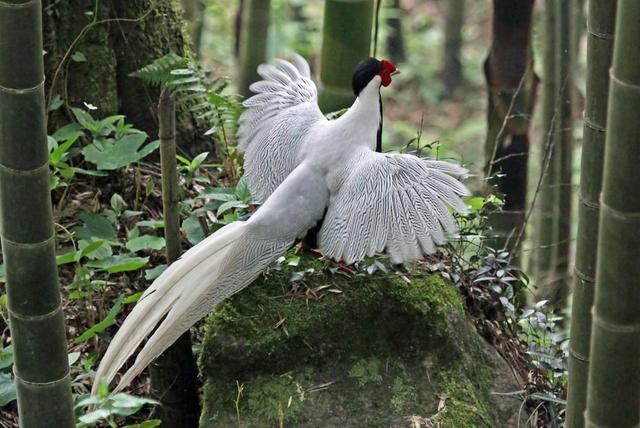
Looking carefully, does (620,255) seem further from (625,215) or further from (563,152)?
(563,152)

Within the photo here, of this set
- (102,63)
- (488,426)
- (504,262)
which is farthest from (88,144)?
(488,426)

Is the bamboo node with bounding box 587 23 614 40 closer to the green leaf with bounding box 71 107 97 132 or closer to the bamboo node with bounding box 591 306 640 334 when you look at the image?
the bamboo node with bounding box 591 306 640 334

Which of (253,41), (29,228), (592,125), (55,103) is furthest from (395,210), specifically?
(253,41)

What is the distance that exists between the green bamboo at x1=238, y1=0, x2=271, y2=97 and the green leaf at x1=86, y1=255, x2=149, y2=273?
320 centimetres

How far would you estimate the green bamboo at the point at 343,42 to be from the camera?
14.2ft

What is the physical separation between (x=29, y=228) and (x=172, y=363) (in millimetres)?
903

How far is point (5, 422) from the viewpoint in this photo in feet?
10.8

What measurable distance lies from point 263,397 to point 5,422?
2.94ft

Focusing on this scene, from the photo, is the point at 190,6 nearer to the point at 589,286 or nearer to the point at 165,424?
the point at 165,424

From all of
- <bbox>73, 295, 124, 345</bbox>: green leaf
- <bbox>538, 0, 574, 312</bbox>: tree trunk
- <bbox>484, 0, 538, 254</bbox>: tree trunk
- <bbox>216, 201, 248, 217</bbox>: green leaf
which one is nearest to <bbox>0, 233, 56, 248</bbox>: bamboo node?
<bbox>73, 295, 124, 345</bbox>: green leaf

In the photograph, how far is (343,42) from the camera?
4410 mm

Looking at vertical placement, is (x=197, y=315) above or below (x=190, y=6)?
below

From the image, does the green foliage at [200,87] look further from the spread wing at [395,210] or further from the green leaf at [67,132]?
the spread wing at [395,210]

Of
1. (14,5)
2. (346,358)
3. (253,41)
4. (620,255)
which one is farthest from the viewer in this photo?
(253,41)
